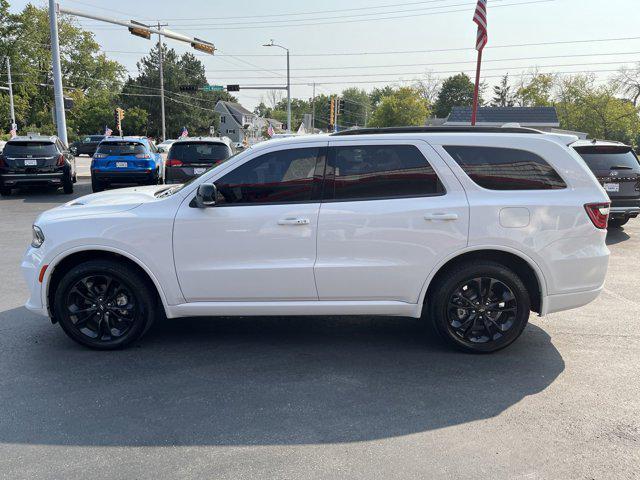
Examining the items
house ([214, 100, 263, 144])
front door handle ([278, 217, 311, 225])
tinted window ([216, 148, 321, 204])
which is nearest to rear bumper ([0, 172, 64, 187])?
tinted window ([216, 148, 321, 204])

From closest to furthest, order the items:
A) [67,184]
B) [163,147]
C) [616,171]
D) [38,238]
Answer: [38,238] < [616,171] < [67,184] < [163,147]

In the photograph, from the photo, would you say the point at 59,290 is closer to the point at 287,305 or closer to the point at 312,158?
the point at 287,305

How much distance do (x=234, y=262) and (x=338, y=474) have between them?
2003mm

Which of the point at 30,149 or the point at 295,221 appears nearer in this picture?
the point at 295,221

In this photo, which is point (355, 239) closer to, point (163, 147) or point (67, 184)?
point (67, 184)

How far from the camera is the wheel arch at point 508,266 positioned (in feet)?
14.5

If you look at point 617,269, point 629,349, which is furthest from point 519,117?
point 629,349

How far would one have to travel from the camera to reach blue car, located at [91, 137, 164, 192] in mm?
14562

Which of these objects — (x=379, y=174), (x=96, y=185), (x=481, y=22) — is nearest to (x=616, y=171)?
(x=481, y=22)

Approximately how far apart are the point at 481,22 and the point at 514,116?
40.3 meters

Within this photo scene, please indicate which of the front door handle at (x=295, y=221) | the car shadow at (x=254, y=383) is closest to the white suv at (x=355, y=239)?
the front door handle at (x=295, y=221)

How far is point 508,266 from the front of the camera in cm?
462

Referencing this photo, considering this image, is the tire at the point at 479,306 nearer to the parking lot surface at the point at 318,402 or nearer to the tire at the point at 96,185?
the parking lot surface at the point at 318,402

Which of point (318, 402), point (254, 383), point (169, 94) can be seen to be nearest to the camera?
point (318, 402)
